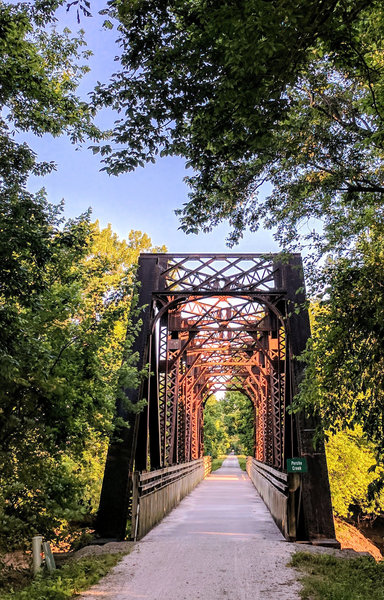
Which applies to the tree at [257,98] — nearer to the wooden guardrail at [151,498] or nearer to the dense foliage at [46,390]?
the dense foliage at [46,390]

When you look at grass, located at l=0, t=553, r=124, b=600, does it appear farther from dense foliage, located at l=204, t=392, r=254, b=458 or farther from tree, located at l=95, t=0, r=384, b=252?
dense foliage, located at l=204, t=392, r=254, b=458

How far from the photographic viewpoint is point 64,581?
4.86 metres

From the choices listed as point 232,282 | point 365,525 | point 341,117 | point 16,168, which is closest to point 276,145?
point 341,117

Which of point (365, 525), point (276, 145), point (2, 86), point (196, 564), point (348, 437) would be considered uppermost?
point (2, 86)

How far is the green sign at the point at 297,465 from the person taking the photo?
7.86m

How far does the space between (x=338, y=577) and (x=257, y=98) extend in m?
5.49

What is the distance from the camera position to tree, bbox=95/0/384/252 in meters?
3.48

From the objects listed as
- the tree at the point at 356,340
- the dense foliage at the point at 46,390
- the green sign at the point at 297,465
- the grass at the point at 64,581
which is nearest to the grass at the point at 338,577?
the tree at the point at 356,340

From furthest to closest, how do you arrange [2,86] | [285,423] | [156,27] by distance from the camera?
[285,423] → [2,86] → [156,27]

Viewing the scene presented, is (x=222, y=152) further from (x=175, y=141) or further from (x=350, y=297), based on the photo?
(x=350, y=297)

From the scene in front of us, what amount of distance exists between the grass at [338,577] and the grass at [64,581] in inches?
99.2

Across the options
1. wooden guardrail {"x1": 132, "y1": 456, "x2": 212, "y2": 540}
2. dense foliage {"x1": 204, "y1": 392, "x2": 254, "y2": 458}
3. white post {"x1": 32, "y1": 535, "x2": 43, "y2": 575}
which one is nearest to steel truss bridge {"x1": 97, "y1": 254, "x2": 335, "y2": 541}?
wooden guardrail {"x1": 132, "y1": 456, "x2": 212, "y2": 540}

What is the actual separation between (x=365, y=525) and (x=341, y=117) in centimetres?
2228

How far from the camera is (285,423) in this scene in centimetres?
1063
